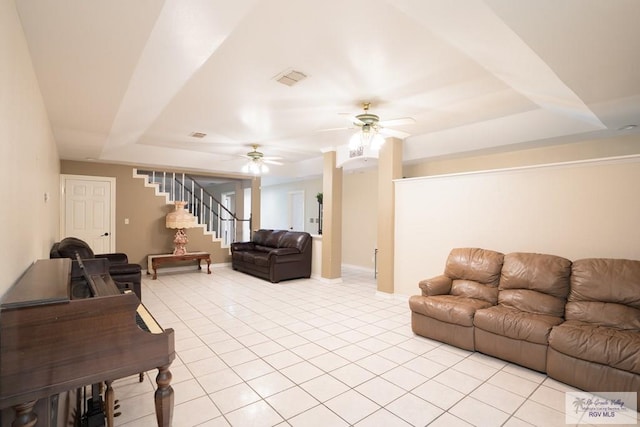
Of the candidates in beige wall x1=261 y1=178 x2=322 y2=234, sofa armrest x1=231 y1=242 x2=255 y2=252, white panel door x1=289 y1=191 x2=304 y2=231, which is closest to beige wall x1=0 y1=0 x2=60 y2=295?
sofa armrest x1=231 y1=242 x2=255 y2=252

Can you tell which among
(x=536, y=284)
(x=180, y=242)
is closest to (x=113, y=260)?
(x=180, y=242)

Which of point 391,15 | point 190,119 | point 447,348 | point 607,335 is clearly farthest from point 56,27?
point 607,335

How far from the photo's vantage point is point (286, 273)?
20.7 feet

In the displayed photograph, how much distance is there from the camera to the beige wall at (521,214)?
3.13m

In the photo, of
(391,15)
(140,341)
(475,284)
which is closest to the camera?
(140,341)

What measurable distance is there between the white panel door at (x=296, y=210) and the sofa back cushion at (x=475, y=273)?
21.6 ft

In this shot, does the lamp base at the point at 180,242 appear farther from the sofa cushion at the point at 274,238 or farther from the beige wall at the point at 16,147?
the beige wall at the point at 16,147

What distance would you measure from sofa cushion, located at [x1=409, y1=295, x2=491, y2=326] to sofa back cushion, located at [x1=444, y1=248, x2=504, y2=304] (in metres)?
0.12

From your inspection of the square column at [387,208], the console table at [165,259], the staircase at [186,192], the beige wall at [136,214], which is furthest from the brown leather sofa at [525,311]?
the beige wall at [136,214]

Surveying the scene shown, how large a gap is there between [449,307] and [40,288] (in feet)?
10.8

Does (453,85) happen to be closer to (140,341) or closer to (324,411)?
(324,411)

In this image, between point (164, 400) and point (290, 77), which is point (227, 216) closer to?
point (290, 77)

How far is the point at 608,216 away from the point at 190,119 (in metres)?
5.20

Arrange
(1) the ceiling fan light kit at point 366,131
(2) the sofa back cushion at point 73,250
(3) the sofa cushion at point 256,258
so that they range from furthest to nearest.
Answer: (3) the sofa cushion at point 256,258 < (1) the ceiling fan light kit at point 366,131 < (2) the sofa back cushion at point 73,250
